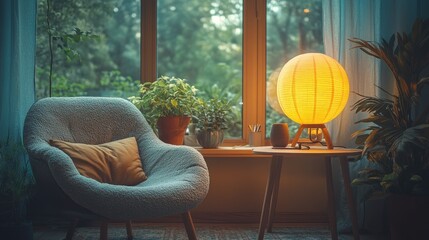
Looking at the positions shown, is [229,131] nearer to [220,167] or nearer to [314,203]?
[220,167]

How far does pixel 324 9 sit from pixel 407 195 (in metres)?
1.17

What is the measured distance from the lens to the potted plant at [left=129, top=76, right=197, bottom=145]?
2.92m

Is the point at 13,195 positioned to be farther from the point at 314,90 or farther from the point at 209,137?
the point at 314,90

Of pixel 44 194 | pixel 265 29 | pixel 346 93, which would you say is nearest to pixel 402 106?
pixel 346 93

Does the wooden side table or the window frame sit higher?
the window frame

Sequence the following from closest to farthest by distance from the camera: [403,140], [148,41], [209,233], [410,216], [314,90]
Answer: [403,140], [410,216], [314,90], [209,233], [148,41]

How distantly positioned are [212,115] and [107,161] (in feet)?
2.75

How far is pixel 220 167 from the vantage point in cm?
316

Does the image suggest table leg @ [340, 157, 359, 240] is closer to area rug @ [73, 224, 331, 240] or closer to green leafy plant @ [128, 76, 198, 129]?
area rug @ [73, 224, 331, 240]

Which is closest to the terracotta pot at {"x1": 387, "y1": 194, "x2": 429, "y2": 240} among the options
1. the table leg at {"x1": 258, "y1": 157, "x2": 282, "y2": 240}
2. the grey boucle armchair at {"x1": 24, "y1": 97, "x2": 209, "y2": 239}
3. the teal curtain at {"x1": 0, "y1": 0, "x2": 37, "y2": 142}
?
the table leg at {"x1": 258, "y1": 157, "x2": 282, "y2": 240}

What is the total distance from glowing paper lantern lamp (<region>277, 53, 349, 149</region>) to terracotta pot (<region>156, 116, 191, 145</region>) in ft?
2.12

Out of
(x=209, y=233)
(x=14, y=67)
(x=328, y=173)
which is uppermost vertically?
(x=14, y=67)

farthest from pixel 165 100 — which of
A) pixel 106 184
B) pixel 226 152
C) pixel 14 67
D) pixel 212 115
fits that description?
pixel 106 184

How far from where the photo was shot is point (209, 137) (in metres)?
3.01
